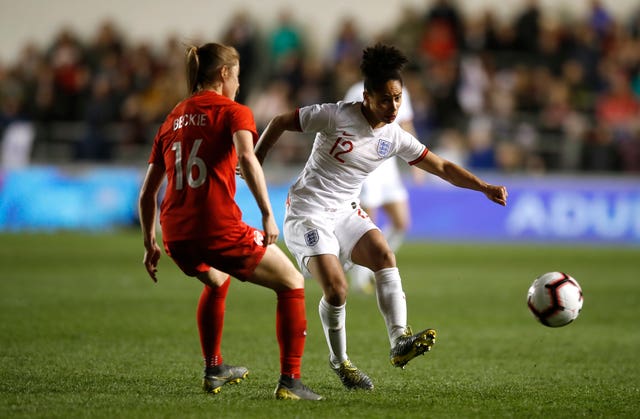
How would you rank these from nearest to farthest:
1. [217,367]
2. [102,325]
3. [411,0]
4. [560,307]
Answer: [217,367], [560,307], [102,325], [411,0]

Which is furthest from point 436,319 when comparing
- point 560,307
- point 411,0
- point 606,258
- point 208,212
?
point 411,0

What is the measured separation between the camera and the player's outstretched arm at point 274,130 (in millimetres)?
6121

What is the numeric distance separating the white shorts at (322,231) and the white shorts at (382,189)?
5316mm

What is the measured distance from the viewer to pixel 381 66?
601 centimetres

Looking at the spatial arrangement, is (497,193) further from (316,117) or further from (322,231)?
(316,117)

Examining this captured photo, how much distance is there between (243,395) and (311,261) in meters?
0.91

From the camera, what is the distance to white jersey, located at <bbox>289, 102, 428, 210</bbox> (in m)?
6.20

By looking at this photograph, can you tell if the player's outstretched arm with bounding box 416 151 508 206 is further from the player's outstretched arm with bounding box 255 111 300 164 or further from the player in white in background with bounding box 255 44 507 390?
the player's outstretched arm with bounding box 255 111 300 164

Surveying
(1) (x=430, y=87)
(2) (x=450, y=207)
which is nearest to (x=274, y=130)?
(2) (x=450, y=207)

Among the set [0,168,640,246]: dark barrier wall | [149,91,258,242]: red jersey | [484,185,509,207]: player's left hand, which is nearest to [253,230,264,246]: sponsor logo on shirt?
[149,91,258,242]: red jersey

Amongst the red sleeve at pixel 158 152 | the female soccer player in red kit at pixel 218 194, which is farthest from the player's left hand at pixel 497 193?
the red sleeve at pixel 158 152

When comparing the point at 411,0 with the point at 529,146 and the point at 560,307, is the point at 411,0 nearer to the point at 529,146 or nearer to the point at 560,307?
the point at 529,146

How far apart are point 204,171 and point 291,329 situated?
1.03 metres

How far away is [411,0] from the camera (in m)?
24.1
